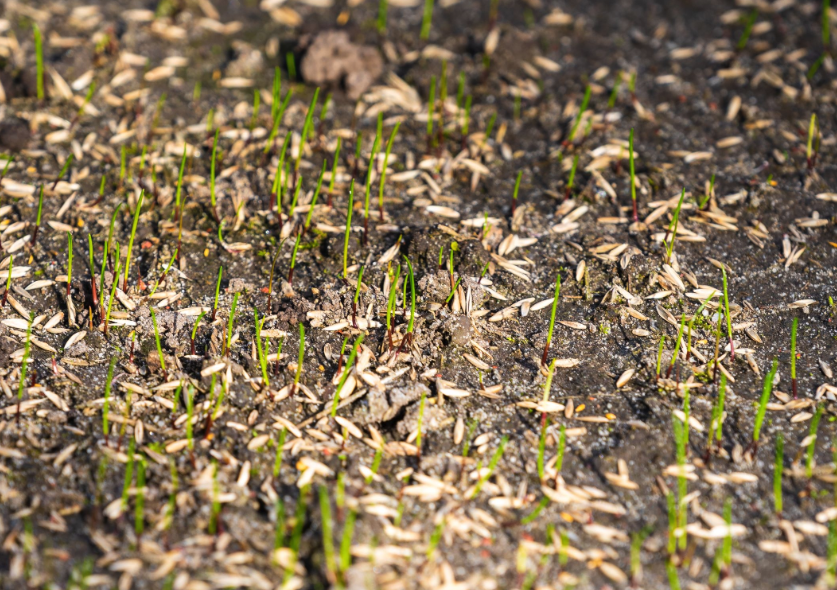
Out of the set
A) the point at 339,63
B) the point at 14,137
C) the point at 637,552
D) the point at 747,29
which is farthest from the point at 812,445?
the point at 14,137

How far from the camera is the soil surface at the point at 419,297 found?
2.84 metres

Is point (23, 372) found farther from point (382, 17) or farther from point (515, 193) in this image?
point (382, 17)

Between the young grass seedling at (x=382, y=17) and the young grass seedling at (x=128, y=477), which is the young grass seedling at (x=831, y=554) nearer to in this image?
the young grass seedling at (x=128, y=477)

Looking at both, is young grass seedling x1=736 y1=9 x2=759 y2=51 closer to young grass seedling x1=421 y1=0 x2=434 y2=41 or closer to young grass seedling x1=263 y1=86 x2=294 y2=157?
young grass seedling x1=421 y1=0 x2=434 y2=41

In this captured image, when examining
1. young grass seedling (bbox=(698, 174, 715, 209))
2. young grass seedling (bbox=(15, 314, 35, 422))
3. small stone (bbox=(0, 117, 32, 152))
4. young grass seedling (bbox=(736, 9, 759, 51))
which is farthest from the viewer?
young grass seedling (bbox=(736, 9, 759, 51))

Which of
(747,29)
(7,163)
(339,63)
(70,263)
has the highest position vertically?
(747,29)

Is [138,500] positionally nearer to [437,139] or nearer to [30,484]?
[30,484]

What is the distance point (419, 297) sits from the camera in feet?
12.0

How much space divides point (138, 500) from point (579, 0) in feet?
15.2

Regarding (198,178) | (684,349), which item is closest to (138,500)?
(198,178)

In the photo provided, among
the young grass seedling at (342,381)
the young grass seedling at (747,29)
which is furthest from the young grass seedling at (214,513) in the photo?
the young grass seedling at (747,29)

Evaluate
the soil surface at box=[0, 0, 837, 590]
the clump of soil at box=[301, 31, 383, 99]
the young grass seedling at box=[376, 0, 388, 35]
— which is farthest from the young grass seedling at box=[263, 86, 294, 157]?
the young grass seedling at box=[376, 0, 388, 35]

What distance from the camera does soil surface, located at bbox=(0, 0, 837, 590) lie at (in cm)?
284

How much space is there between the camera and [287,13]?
532 cm
